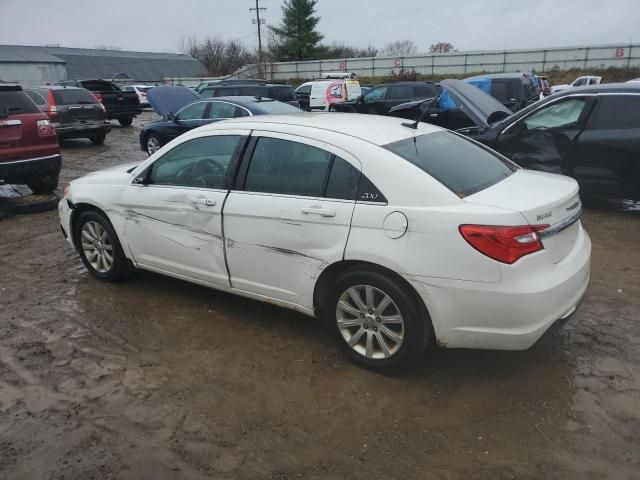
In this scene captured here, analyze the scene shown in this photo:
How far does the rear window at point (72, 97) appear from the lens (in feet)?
46.0

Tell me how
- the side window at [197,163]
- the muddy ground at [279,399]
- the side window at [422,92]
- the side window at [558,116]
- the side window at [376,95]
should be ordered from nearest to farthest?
the muddy ground at [279,399], the side window at [197,163], the side window at [558,116], the side window at [422,92], the side window at [376,95]

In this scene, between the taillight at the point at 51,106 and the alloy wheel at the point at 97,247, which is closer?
the alloy wheel at the point at 97,247

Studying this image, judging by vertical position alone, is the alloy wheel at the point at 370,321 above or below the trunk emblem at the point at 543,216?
below

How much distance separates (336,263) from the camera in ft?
10.8

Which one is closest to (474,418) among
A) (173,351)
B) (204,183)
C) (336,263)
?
(336,263)

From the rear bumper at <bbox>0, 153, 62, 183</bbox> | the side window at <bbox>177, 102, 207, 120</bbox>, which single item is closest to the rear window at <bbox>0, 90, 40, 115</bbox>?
the rear bumper at <bbox>0, 153, 62, 183</bbox>

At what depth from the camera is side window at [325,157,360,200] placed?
3.28m

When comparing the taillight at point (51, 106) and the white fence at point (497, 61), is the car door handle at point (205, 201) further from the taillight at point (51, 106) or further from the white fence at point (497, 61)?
the white fence at point (497, 61)

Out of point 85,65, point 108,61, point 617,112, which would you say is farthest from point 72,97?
point 108,61

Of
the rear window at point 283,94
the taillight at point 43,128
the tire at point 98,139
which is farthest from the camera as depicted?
the rear window at point 283,94

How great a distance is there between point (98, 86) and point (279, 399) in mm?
19671

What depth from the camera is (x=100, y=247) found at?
483 centimetres

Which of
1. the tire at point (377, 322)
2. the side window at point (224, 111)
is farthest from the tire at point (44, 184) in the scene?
the tire at point (377, 322)

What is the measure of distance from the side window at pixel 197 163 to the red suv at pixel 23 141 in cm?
405
